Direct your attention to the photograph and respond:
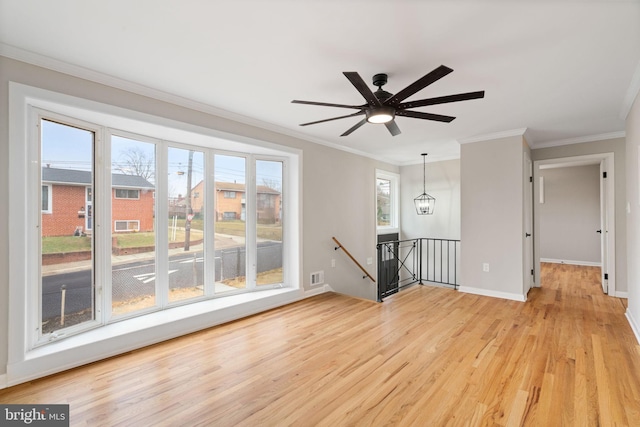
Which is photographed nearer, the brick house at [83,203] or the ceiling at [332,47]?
the ceiling at [332,47]

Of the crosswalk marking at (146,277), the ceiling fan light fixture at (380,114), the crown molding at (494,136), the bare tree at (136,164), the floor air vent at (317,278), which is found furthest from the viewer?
the floor air vent at (317,278)

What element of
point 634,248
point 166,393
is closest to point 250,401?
point 166,393

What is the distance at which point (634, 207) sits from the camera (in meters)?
3.19

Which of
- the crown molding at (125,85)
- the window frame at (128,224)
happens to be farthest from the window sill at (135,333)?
the crown molding at (125,85)

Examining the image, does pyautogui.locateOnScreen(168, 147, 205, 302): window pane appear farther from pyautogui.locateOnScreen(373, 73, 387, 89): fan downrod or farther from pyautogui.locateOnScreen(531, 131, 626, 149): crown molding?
pyautogui.locateOnScreen(531, 131, 626, 149): crown molding

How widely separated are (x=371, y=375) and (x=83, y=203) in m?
3.04

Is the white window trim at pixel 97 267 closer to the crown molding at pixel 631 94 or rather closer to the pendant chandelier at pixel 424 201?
the crown molding at pixel 631 94

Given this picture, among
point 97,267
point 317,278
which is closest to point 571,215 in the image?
point 317,278

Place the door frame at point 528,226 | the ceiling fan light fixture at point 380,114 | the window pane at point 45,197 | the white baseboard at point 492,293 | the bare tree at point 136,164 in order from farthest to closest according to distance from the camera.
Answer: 1. the door frame at point 528,226
2. the white baseboard at point 492,293
3. the bare tree at point 136,164
4. the window pane at point 45,197
5. the ceiling fan light fixture at point 380,114

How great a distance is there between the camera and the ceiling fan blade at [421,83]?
1770 millimetres

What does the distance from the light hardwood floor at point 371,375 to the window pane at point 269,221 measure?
85 centimetres

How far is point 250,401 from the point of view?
203 centimetres

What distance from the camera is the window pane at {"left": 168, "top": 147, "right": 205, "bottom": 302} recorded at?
3.48 metres

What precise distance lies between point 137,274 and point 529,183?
5952 mm
